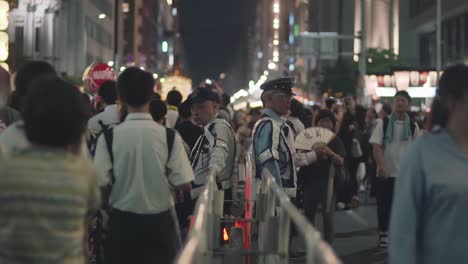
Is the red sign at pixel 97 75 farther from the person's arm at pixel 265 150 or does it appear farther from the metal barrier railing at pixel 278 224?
the metal barrier railing at pixel 278 224

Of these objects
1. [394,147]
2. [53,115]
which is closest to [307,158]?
[394,147]

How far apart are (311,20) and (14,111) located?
580 ft

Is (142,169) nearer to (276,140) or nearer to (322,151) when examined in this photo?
(276,140)

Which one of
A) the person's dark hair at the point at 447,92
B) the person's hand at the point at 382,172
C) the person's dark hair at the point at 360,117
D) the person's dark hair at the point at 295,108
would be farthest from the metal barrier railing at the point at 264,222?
the person's dark hair at the point at 360,117

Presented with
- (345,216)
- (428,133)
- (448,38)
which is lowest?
(345,216)

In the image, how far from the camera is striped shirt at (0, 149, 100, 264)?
5.12m

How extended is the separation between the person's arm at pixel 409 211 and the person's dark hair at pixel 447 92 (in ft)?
0.59

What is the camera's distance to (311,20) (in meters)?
185

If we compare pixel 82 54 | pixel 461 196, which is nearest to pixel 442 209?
pixel 461 196

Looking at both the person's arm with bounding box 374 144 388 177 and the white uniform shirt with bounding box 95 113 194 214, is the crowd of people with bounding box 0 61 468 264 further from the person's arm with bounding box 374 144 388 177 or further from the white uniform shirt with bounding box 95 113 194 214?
the person's arm with bounding box 374 144 388 177

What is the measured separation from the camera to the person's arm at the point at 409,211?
5516 mm

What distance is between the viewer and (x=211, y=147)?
11.5 metres

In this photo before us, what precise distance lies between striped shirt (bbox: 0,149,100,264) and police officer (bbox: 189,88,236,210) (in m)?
5.85

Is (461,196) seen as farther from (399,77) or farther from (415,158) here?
(399,77)
